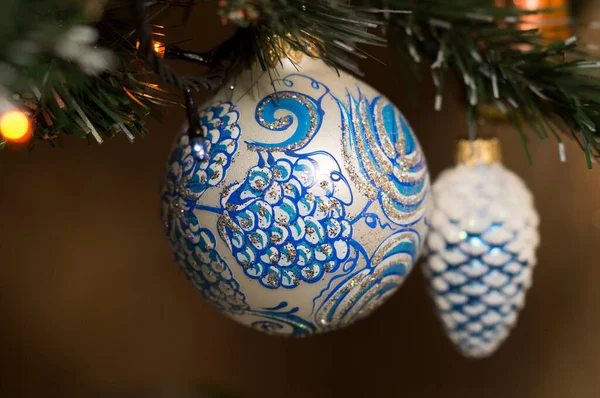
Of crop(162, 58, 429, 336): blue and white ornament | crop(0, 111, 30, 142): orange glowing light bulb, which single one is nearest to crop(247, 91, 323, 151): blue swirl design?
crop(162, 58, 429, 336): blue and white ornament

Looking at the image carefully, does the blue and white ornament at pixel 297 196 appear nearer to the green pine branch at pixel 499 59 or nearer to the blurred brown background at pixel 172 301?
the green pine branch at pixel 499 59

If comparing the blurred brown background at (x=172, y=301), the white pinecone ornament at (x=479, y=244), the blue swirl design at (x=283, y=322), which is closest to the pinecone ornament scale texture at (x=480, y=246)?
the white pinecone ornament at (x=479, y=244)

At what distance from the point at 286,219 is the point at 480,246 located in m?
0.17

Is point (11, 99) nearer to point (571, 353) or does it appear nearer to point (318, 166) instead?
point (318, 166)

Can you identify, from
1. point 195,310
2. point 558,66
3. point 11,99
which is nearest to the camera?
point 11,99

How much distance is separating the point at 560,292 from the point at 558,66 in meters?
0.36

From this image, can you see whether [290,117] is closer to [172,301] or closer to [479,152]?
[479,152]

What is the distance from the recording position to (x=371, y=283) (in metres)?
0.34

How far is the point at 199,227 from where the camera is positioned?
0.32m

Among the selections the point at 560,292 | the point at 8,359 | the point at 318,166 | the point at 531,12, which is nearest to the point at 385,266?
the point at 318,166

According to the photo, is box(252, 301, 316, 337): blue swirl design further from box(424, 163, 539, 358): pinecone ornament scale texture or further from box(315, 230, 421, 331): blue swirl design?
box(424, 163, 539, 358): pinecone ornament scale texture

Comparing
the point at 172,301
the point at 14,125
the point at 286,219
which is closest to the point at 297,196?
the point at 286,219

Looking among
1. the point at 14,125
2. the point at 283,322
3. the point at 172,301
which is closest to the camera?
the point at 14,125

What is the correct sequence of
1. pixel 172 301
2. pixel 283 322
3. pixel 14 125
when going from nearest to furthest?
pixel 14 125
pixel 283 322
pixel 172 301
